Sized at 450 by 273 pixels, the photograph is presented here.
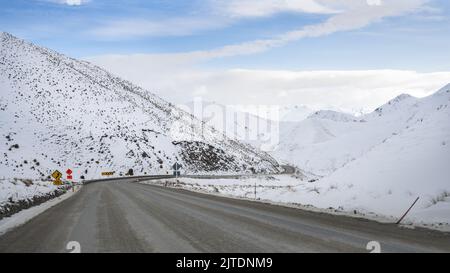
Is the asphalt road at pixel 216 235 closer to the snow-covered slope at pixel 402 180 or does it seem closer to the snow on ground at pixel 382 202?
the snow on ground at pixel 382 202

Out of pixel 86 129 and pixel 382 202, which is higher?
pixel 86 129

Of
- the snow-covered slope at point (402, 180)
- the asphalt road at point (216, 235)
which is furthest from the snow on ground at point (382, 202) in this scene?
the asphalt road at point (216, 235)

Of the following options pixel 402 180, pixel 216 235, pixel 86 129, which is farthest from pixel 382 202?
pixel 86 129

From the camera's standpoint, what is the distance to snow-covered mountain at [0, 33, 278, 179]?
247 feet

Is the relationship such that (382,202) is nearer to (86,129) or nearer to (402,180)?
(402,180)

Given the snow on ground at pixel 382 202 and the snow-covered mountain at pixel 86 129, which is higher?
the snow-covered mountain at pixel 86 129

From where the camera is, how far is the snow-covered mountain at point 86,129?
75.4 m

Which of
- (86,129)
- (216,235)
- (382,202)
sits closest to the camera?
(216,235)

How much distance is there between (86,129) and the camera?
286 ft

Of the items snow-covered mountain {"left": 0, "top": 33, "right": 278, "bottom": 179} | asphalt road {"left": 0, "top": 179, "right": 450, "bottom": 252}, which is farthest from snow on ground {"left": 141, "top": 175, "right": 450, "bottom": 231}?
snow-covered mountain {"left": 0, "top": 33, "right": 278, "bottom": 179}
